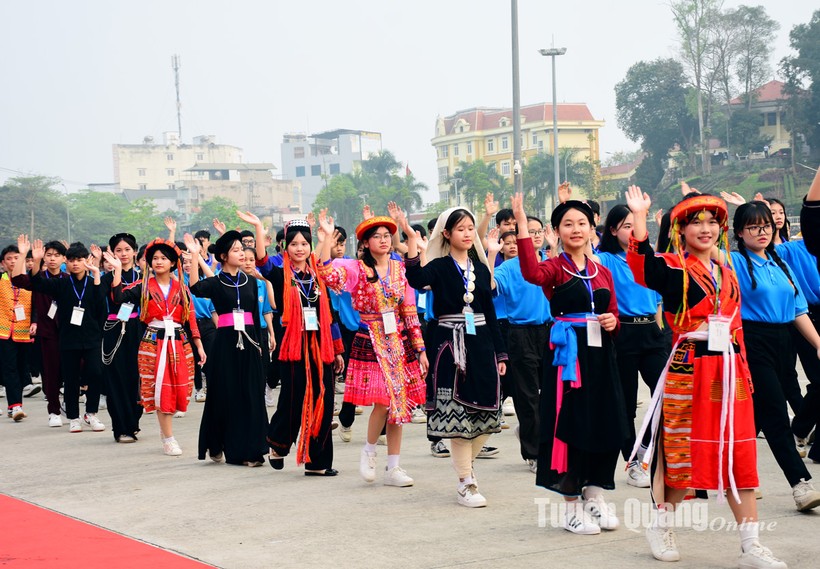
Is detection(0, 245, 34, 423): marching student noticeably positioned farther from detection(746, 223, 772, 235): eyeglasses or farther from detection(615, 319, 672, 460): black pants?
detection(746, 223, 772, 235): eyeglasses

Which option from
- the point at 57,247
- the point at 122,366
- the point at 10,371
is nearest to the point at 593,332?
the point at 122,366

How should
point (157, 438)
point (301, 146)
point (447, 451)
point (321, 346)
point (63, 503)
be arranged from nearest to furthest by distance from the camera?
1. point (63, 503)
2. point (321, 346)
3. point (447, 451)
4. point (157, 438)
5. point (301, 146)

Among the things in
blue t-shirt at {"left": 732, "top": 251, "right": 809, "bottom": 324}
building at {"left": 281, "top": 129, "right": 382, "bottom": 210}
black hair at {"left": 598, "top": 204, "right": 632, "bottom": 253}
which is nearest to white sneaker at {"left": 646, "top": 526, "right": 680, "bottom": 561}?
blue t-shirt at {"left": 732, "top": 251, "right": 809, "bottom": 324}

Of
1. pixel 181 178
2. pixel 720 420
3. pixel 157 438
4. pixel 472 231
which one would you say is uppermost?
pixel 181 178

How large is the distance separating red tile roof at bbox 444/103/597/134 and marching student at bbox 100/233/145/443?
100542 millimetres

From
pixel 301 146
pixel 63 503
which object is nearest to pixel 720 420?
pixel 63 503

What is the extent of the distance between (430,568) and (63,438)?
6799 millimetres

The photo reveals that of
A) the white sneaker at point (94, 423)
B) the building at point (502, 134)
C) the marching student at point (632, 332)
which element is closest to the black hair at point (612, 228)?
the marching student at point (632, 332)

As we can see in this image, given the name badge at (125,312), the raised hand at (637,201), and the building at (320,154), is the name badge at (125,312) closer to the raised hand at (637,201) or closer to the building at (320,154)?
the raised hand at (637,201)

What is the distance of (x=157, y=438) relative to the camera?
10867 millimetres

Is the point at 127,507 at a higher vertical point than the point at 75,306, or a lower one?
lower

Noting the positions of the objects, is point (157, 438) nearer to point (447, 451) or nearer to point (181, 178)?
point (447, 451)

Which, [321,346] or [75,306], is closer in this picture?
[321,346]

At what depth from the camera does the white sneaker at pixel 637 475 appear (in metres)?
7.11
